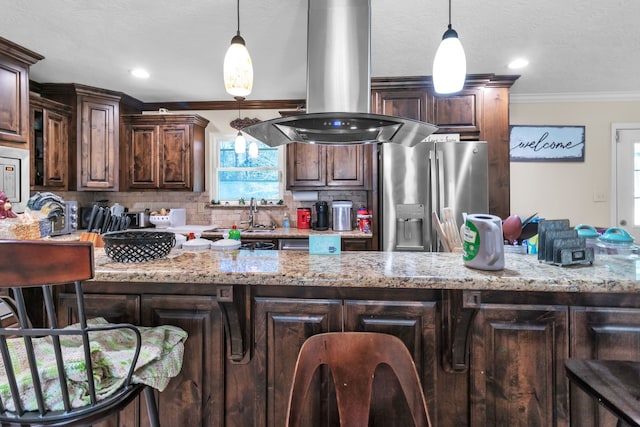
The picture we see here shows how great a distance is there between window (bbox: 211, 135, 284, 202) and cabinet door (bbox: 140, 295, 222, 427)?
3004 millimetres

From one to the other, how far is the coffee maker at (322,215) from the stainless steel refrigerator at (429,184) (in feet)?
3.04

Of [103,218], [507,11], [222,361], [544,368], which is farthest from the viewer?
[507,11]

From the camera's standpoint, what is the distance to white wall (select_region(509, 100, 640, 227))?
3805mm

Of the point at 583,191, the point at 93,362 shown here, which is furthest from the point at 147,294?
the point at 583,191

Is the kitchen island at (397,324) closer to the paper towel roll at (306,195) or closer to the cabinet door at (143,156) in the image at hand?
the paper towel roll at (306,195)

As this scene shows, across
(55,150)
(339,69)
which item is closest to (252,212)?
(55,150)

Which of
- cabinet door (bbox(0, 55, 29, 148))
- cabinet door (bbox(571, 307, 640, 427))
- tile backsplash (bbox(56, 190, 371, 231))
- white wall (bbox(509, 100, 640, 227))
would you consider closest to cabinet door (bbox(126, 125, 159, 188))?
tile backsplash (bbox(56, 190, 371, 231))

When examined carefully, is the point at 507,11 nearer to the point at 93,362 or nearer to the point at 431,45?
the point at 431,45

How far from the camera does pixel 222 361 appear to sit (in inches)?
50.9

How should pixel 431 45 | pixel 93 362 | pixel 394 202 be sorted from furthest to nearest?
pixel 394 202, pixel 431 45, pixel 93 362

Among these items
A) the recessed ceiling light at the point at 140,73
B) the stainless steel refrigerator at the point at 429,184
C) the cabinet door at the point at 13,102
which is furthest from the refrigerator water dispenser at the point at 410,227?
the cabinet door at the point at 13,102

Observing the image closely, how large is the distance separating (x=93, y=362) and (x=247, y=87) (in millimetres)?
1125

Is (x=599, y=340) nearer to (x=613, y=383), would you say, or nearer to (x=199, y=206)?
(x=613, y=383)

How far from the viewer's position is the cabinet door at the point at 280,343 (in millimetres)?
1252
